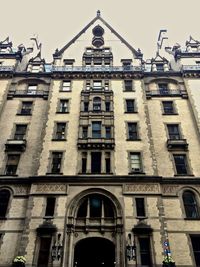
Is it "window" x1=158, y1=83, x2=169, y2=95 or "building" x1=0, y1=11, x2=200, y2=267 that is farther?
"window" x1=158, y1=83, x2=169, y2=95

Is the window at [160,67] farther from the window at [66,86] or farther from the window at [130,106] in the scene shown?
the window at [66,86]

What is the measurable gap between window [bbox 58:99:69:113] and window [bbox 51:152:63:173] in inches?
258

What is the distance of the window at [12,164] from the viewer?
2817cm

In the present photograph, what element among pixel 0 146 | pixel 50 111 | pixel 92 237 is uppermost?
pixel 50 111

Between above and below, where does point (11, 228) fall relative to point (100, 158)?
below

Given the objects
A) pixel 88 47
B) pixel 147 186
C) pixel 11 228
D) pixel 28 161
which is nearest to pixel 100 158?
pixel 147 186

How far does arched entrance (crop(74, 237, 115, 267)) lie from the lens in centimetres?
2498

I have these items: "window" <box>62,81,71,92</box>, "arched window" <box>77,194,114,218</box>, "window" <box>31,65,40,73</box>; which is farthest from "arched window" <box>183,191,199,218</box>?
"window" <box>31,65,40,73</box>

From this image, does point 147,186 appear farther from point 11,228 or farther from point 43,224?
point 11,228

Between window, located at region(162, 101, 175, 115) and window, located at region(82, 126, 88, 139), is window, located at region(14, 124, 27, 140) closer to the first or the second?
window, located at region(82, 126, 88, 139)

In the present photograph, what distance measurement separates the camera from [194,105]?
33500mm

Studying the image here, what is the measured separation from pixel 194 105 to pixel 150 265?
788 inches

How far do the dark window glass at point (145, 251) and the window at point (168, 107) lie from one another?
16.4m

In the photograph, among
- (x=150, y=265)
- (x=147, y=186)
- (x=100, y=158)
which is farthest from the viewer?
(x=100, y=158)
